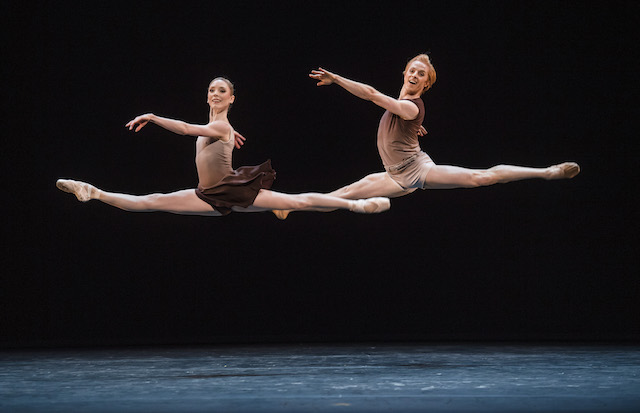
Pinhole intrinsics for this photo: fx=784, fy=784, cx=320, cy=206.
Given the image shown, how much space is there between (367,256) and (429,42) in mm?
2262

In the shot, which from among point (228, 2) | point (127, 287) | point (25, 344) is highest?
point (228, 2)

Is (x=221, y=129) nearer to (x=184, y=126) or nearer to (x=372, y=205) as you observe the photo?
(x=184, y=126)

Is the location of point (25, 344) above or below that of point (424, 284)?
below

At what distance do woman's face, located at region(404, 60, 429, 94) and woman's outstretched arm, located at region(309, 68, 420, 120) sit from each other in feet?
0.59

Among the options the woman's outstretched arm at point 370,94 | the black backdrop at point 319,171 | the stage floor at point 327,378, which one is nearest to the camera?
the stage floor at point 327,378

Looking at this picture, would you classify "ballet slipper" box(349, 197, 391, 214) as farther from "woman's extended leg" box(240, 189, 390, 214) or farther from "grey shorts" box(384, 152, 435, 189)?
"grey shorts" box(384, 152, 435, 189)

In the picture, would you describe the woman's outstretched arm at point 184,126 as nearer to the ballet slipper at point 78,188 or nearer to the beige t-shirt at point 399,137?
the ballet slipper at point 78,188

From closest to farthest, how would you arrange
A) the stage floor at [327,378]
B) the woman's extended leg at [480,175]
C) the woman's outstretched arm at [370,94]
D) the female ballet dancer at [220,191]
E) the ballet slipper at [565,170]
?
1. the stage floor at [327,378]
2. the woman's outstretched arm at [370,94]
3. the ballet slipper at [565,170]
4. the woman's extended leg at [480,175]
5. the female ballet dancer at [220,191]

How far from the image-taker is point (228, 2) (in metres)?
7.84

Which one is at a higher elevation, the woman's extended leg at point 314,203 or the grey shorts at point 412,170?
the grey shorts at point 412,170

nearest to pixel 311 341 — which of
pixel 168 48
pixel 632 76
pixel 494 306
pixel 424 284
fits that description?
pixel 424 284

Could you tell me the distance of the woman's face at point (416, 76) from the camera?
5.70m

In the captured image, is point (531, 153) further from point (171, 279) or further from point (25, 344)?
point (25, 344)

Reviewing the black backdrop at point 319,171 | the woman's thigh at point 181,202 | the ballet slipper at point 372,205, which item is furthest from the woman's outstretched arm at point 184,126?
the black backdrop at point 319,171
